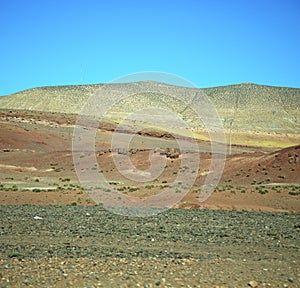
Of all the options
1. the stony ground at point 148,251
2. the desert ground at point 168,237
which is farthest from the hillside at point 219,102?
the stony ground at point 148,251

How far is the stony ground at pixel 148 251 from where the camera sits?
8.64 m

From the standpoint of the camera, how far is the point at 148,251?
37.1 ft

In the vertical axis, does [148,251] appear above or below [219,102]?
below

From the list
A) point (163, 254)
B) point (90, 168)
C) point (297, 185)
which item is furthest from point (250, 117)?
point (163, 254)

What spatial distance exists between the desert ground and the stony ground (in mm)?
20

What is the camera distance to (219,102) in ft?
467

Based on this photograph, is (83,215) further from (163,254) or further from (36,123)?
(36,123)

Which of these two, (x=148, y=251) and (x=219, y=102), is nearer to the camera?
(x=148, y=251)

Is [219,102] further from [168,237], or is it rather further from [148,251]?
[148,251]

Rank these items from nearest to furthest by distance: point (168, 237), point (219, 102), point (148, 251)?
point (148, 251) → point (168, 237) → point (219, 102)

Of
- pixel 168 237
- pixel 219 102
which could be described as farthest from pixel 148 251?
pixel 219 102

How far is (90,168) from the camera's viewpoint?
46.1m

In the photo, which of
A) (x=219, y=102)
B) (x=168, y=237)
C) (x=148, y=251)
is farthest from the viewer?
(x=219, y=102)

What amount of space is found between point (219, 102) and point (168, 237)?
131430 mm
